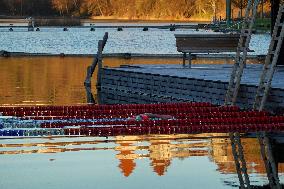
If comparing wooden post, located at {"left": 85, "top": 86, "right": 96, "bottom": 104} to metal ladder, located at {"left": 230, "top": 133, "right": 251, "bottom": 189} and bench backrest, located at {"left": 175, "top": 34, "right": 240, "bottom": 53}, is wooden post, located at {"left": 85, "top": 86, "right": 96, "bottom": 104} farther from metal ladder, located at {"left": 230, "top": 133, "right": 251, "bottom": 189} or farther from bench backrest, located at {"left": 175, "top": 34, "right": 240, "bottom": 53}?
metal ladder, located at {"left": 230, "top": 133, "right": 251, "bottom": 189}

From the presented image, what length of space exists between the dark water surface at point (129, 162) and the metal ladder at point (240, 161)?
76 millimetres

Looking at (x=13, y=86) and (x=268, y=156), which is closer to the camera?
(x=268, y=156)

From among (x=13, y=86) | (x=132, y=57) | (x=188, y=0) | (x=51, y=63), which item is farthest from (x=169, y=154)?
(x=188, y=0)

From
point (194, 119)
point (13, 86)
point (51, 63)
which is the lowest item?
point (194, 119)

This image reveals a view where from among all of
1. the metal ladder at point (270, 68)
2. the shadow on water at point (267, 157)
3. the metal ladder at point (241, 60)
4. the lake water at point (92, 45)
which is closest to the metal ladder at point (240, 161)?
the shadow on water at point (267, 157)

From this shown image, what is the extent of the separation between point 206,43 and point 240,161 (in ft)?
40.0

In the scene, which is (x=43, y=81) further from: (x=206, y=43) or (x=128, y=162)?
(x=128, y=162)

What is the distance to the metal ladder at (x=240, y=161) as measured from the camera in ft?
44.6

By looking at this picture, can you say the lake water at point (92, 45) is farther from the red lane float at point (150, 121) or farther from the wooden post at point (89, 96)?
the red lane float at point (150, 121)

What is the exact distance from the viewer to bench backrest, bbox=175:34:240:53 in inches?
1048

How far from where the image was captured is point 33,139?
1839cm

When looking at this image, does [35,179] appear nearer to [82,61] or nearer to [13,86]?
[13,86]

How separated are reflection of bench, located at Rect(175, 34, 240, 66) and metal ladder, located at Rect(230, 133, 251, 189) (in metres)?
8.61

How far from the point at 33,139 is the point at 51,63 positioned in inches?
1048
